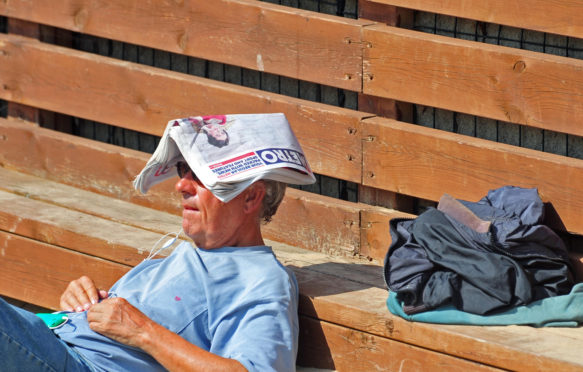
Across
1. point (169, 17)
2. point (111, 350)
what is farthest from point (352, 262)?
point (169, 17)

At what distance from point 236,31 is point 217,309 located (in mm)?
1462

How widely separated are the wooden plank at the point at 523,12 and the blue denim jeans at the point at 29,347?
1.76 meters

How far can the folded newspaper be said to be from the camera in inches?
135

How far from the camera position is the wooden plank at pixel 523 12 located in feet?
11.3

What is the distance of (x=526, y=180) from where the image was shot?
361 cm

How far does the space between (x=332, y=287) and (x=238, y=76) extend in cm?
131

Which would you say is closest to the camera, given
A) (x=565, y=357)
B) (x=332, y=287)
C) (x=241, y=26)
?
(x=565, y=357)

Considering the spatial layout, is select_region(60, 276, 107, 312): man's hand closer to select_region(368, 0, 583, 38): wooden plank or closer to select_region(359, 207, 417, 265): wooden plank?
select_region(359, 207, 417, 265): wooden plank

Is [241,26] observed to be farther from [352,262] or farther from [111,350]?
[111,350]

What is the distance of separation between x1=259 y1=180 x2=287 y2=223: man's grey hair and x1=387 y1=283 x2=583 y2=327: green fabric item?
0.71 meters

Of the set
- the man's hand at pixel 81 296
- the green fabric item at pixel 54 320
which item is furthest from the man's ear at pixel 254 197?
the green fabric item at pixel 54 320

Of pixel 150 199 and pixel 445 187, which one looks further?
pixel 150 199

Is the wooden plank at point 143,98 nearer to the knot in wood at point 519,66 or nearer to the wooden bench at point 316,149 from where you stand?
the wooden bench at point 316,149

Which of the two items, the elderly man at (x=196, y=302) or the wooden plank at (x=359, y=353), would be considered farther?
the wooden plank at (x=359, y=353)
